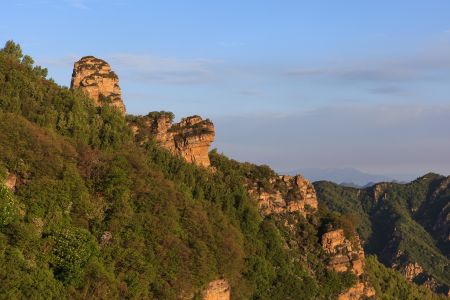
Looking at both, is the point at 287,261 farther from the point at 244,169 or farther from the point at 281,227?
the point at 244,169

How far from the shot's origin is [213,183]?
94.4 meters

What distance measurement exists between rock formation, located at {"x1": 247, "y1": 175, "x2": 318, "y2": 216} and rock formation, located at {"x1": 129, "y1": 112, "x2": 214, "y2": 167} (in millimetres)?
9912

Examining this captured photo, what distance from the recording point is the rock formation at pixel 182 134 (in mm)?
97875

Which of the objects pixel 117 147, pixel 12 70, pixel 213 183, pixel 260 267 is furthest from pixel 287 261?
pixel 12 70

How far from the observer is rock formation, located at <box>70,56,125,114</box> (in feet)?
320

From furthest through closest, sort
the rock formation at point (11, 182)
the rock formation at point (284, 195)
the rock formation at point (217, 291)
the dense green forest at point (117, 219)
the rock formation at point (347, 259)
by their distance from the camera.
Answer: the rock formation at point (284, 195), the rock formation at point (347, 259), the rock formation at point (217, 291), the rock formation at point (11, 182), the dense green forest at point (117, 219)

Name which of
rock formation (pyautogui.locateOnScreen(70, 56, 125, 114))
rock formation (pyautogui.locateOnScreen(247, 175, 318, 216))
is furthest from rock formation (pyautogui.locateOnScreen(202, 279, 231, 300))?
Answer: rock formation (pyautogui.locateOnScreen(70, 56, 125, 114))

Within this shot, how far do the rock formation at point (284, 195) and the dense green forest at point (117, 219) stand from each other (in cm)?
172

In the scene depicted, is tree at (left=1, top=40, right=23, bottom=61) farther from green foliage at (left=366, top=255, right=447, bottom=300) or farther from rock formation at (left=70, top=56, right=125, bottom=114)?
green foliage at (left=366, top=255, right=447, bottom=300)

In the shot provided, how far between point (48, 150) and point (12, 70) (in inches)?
900

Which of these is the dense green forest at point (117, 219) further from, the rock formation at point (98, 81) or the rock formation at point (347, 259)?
the rock formation at point (98, 81)

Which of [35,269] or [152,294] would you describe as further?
[152,294]

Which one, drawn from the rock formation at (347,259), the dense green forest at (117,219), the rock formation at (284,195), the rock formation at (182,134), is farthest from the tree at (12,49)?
the rock formation at (347,259)

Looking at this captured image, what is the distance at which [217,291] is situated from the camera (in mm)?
73750
